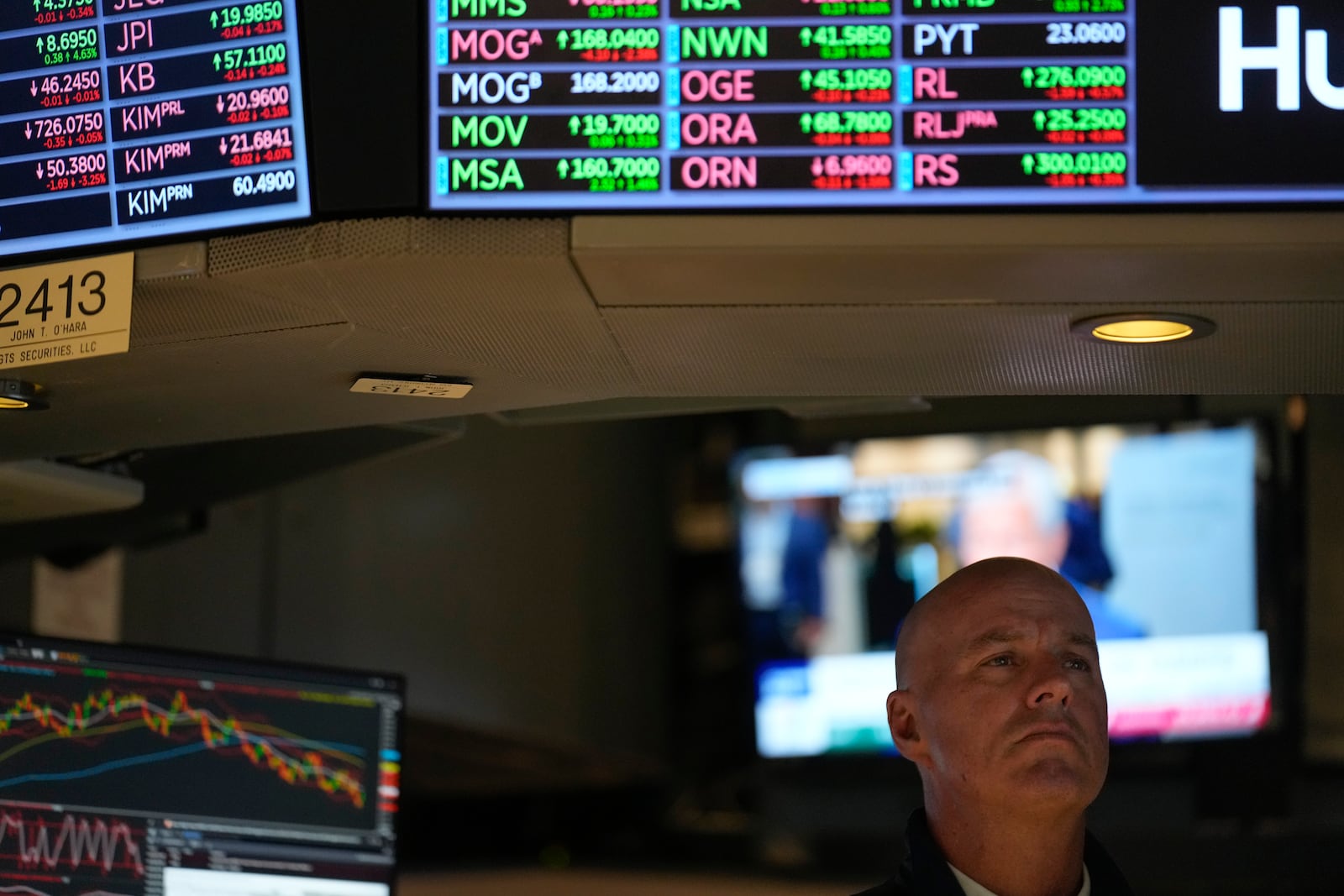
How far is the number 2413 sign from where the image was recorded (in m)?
2.12

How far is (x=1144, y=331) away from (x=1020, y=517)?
135 inches

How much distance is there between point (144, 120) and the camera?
2.21m

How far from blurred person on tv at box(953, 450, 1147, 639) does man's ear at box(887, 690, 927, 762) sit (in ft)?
10.7

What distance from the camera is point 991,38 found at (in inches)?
78.2

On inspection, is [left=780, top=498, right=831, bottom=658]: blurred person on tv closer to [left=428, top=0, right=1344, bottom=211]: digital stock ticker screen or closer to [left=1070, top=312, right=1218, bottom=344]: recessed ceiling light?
[left=1070, top=312, right=1218, bottom=344]: recessed ceiling light

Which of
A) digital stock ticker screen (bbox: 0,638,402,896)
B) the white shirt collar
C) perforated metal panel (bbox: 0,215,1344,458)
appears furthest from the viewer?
digital stock ticker screen (bbox: 0,638,402,896)

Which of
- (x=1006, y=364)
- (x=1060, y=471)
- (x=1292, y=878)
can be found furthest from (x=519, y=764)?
(x=1006, y=364)

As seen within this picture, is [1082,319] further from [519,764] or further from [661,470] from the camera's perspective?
[661,470]

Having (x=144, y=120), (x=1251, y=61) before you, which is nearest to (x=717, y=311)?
(x=1251, y=61)

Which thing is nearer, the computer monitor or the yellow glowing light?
the yellow glowing light

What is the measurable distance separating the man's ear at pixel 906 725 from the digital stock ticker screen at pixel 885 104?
60 cm

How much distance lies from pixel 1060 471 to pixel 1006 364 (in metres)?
3.24

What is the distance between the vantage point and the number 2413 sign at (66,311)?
2.12 meters

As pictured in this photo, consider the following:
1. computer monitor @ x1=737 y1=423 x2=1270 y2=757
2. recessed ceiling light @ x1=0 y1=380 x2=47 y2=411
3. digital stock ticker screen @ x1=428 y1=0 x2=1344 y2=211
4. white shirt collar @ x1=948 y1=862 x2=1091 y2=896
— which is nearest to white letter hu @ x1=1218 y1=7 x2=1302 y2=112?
digital stock ticker screen @ x1=428 y1=0 x2=1344 y2=211
